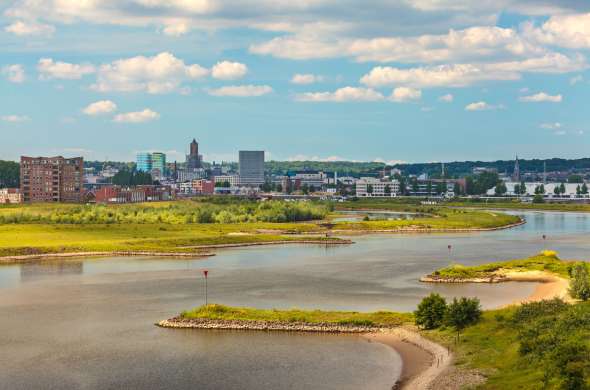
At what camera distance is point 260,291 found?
2931 inches

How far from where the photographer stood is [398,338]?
53250 millimetres

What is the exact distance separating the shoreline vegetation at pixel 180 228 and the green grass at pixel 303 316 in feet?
179

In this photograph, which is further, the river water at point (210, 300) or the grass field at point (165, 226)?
the grass field at point (165, 226)

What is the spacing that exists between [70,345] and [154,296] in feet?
64.9

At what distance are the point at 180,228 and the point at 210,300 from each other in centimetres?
8060

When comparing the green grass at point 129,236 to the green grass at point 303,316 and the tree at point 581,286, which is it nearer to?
the green grass at point 303,316

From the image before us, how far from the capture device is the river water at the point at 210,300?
45.0m

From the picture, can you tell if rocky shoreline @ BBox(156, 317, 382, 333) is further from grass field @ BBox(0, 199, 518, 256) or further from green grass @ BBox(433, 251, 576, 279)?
grass field @ BBox(0, 199, 518, 256)

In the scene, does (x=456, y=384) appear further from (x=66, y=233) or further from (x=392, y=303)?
(x=66, y=233)

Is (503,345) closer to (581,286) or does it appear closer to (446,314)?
(446,314)

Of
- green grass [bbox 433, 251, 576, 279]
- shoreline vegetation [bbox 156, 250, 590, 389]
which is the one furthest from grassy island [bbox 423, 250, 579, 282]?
shoreline vegetation [bbox 156, 250, 590, 389]

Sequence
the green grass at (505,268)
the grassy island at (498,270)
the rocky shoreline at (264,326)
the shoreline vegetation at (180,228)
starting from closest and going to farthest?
the rocky shoreline at (264,326), the grassy island at (498,270), the green grass at (505,268), the shoreline vegetation at (180,228)

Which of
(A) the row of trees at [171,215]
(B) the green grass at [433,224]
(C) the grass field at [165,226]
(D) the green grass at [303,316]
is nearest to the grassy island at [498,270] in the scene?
(D) the green grass at [303,316]

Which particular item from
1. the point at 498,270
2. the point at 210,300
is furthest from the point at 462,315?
the point at 498,270
